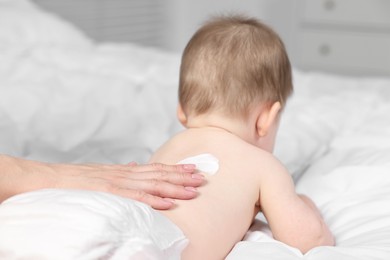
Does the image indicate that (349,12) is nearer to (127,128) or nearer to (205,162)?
(127,128)

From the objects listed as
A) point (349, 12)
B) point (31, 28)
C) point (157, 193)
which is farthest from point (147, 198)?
point (349, 12)

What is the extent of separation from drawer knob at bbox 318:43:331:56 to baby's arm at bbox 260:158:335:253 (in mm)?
2859

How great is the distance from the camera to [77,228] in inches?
30.8

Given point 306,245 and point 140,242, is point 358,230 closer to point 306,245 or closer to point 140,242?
point 306,245

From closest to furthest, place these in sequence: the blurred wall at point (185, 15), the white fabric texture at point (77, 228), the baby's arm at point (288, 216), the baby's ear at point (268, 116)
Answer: the white fabric texture at point (77, 228)
the baby's arm at point (288, 216)
the baby's ear at point (268, 116)
the blurred wall at point (185, 15)

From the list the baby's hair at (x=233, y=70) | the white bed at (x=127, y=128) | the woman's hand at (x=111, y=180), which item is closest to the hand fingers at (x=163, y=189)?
the woman's hand at (x=111, y=180)

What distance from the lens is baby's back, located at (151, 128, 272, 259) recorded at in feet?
3.25

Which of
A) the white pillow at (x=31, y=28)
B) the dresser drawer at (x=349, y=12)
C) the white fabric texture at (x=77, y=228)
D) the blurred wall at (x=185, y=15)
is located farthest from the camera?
the blurred wall at (x=185, y=15)

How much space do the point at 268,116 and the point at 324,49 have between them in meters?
2.77

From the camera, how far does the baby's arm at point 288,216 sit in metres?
→ 1.10

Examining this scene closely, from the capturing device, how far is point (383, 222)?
1154 millimetres

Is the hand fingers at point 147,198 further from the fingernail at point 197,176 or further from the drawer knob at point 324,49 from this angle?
the drawer knob at point 324,49

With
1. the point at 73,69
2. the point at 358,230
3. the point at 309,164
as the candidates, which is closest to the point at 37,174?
the point at 358,230

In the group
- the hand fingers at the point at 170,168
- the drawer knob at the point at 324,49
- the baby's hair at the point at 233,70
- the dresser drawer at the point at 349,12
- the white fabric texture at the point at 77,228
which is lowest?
the drawer knob at the point at 324,49
